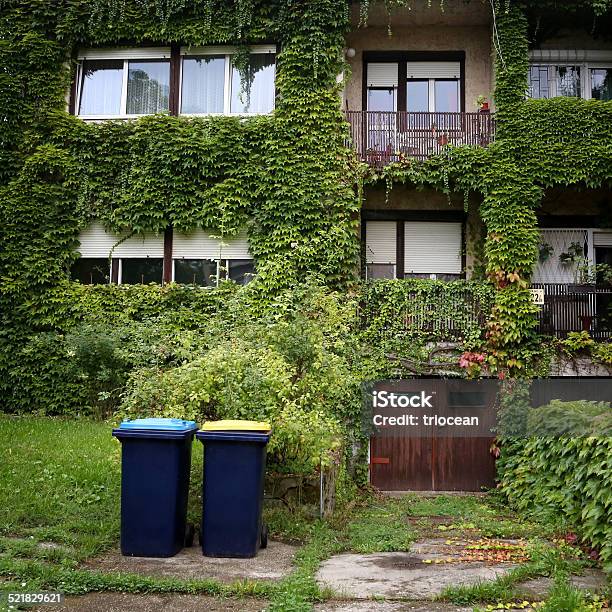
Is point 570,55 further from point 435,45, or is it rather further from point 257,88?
point 257,88

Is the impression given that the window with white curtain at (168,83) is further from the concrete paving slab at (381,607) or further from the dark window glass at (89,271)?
the concrete paving slab at (381,607)

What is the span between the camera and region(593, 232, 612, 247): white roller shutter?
16656mm

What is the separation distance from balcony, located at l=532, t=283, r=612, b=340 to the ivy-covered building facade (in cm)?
5

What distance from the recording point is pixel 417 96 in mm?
17141

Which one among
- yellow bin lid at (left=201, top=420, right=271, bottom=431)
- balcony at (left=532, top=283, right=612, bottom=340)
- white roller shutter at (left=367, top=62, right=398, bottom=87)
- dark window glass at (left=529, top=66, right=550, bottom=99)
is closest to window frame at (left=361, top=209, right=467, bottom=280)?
balcony at (left=532, top=283, right=612, bottom=340)

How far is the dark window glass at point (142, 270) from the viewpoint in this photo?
52.6 feet

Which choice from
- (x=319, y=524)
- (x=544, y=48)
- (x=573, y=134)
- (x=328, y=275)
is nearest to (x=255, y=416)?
(x=319, y=524)

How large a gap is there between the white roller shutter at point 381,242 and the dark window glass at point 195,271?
3.55 m

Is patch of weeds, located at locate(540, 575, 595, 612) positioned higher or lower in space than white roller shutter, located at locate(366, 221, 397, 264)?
lower

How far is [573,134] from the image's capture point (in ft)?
50.2

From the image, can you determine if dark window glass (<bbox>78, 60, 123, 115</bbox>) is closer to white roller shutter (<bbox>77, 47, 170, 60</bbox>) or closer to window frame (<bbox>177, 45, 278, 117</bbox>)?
white roller shutter (<bbox>77, 47, 170, 60</bbox>)

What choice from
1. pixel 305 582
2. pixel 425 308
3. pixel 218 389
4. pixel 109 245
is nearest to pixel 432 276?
pixel 425 308

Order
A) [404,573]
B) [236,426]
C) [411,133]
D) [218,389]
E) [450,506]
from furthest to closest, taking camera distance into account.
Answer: [411,133] → [450,506] → [218,389] → [236,426] → [404,573]

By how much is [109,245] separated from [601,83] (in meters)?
11.6
